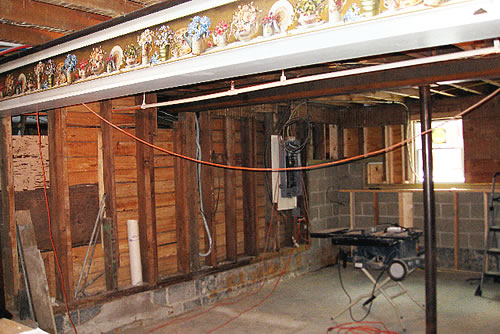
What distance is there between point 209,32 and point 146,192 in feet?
9.19

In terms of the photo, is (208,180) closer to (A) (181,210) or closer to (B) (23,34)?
(A) (181,210)

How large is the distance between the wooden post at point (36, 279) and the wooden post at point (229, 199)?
2.22 metres

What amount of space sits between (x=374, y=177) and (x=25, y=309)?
16.2 feet

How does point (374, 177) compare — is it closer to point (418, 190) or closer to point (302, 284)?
point (418, 190)

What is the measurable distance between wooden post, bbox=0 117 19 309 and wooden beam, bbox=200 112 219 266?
195 cm

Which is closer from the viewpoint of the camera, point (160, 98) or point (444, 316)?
point (444, 316)

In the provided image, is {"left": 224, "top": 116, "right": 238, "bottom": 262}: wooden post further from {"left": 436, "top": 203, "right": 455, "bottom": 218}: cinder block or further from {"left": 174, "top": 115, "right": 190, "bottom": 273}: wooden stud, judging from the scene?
{"left": 436, "top": 203, "right": 455, "bottom": 218}: cinder block

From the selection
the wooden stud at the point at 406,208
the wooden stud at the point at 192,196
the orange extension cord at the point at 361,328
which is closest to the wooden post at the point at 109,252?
the wooden stud at the point at 192,196

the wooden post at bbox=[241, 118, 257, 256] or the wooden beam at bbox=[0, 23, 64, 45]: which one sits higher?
the wooden beam at bbox=[0, 23, 64, 45]

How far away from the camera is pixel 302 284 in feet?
19.0

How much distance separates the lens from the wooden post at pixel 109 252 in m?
4.21

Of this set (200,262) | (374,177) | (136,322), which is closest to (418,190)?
(374,177)

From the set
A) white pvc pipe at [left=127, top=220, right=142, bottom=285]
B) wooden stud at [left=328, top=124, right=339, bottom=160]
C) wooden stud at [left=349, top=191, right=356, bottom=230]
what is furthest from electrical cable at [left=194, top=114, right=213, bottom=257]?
wooden stud at [left=349, top=191, right=356, bottom=230]

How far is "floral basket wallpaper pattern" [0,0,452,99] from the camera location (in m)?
1.50
